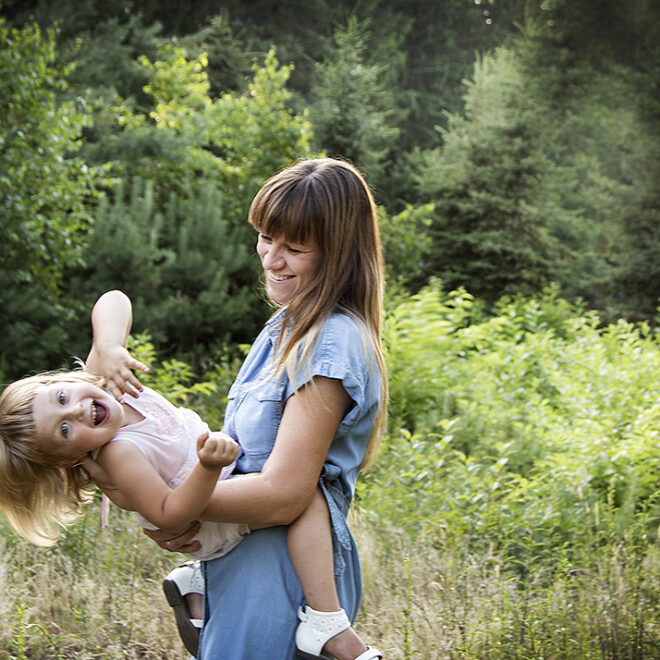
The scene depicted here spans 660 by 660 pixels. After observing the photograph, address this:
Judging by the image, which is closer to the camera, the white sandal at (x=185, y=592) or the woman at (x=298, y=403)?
the woman at (x=298, y=403)

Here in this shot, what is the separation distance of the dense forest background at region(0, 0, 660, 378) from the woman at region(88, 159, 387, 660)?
82.8 inches

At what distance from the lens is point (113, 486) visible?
1.67 m

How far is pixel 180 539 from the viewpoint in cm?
165

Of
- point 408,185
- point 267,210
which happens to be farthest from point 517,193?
point 267,210

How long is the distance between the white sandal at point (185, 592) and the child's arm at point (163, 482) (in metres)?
0.35

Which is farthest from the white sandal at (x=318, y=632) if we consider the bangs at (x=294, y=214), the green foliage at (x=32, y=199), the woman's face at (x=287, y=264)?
the green foliage at (x=32, y=199)

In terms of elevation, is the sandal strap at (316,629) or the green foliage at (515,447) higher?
the sandal strap at (316,629)

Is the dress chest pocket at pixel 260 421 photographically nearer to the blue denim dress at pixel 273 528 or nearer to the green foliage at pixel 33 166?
the blue denim dress at pixel 273 528

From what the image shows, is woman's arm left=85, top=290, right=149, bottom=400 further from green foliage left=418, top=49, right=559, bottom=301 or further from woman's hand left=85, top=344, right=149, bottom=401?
green foliage left=418, top=49, right=559, bottom=301

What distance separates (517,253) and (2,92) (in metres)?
9.38

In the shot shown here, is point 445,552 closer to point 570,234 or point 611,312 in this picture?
point 611,312

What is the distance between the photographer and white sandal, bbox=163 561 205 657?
6.23 feet

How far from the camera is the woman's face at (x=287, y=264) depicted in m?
1.69

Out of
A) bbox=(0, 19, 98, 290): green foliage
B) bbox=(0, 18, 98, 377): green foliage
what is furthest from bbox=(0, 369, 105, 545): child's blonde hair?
bbox=(0, 19, 98, 290): green foliage
